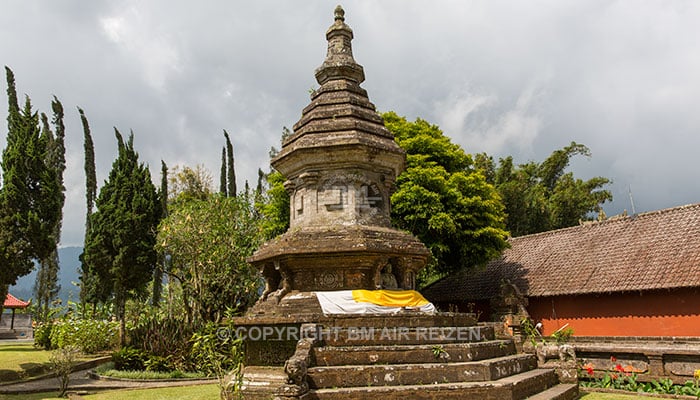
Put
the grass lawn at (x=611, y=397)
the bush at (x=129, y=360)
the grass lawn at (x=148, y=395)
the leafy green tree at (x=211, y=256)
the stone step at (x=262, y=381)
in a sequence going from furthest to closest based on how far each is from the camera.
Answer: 1. the leafy green tree at (x=211, y=256)
2. the bush at (x=129, y=360)
3. the grass lawn at (x=148, y=395)
4. the grass lawn at (x=611, y=397)
5. the stone step at (x=262, y=381)

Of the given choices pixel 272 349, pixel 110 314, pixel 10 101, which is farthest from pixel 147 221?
pixel 272 349

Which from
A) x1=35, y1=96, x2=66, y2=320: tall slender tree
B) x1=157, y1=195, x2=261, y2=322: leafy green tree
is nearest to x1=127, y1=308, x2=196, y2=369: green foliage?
x1=157, y1=195, x2=261, y2=322: leafy green tree

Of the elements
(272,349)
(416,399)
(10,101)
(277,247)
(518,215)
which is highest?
(10,101)

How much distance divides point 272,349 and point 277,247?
2247 mm

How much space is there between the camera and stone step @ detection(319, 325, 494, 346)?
28.5 ft

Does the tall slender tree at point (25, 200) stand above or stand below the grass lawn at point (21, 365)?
above

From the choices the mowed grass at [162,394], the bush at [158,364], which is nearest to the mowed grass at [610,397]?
the mowed grass at [162,394]

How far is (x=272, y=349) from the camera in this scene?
9.02m

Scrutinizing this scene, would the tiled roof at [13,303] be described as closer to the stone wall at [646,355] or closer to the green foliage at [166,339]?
the green foliage at [166,339]

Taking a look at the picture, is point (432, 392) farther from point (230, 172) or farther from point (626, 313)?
point (230, 172)

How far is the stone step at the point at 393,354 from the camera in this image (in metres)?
8.27

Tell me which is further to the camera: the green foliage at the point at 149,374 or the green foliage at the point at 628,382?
the green foliage at the point at 149,374

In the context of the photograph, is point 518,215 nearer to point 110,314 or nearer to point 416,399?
point 110,314

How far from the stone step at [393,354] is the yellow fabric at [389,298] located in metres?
1.41
